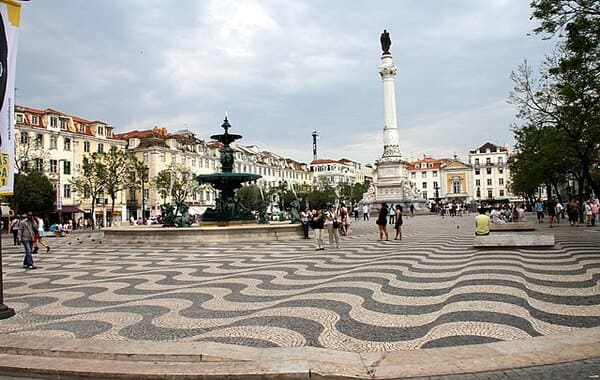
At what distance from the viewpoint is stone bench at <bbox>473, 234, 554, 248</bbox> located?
49.4 ft

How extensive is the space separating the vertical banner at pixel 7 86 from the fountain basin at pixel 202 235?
14.2 meters

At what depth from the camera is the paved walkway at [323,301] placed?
6.08 m

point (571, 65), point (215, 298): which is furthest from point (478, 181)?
point (215, 298)

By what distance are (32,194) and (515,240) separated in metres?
44.3

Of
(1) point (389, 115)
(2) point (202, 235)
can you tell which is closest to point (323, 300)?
(2) point (202, 235)

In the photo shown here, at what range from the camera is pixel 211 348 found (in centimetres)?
541

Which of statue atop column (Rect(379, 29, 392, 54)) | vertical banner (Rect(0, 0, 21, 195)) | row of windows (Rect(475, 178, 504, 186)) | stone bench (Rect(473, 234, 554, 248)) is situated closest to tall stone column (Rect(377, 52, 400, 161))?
statue atop column (Rect(379, 29, 392, 54))

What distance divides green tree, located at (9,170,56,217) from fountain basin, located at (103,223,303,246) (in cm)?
2654

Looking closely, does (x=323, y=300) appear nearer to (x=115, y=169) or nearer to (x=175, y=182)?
(x=115, y=169)

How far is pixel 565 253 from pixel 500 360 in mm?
10284

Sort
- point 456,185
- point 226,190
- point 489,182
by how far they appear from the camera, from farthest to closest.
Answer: point 489,182 → point 456,185 → point 226,190

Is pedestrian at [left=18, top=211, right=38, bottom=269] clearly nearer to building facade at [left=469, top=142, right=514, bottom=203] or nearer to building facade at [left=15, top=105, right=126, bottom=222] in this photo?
building facade at [left=15, top=105, right=126, bottom=222]

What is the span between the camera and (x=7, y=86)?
7402 mm

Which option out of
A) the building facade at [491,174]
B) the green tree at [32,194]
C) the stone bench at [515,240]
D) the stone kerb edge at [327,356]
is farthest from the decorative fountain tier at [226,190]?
the building facade at [491,174]
